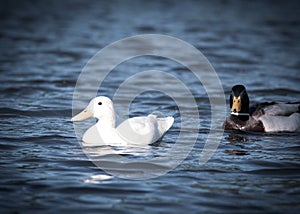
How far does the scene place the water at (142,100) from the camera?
7.29 metres

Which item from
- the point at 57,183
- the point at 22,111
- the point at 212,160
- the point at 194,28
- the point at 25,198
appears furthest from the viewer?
the point at 194,28

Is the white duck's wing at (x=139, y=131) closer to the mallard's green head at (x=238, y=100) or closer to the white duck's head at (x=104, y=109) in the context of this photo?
the white duck's head at (x=104, y=109)

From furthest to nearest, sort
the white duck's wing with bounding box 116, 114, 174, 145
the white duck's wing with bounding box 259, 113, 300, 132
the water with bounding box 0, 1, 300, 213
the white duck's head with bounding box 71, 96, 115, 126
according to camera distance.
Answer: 1. the white duck's wing with bounding box 259, 113, 300, 132
2. the white duck's head with bounding box 71, 96, 115, 126
3. the white duck's wing with bounding box 116, 114, 174, 145
4. the water with bounding box 0, 1, 300, 213

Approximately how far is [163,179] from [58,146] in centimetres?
216

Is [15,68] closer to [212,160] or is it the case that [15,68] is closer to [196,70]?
[196,70]

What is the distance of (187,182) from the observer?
782 centimetres

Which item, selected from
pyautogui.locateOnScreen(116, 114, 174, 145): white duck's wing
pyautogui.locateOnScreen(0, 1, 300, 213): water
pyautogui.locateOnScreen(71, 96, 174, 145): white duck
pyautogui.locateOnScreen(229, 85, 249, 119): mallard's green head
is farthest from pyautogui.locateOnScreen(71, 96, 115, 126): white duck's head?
pyautogui.locateOnScreen(229, 85, 249, 119): mallard's green head

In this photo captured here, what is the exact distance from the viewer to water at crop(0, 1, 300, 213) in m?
7.29

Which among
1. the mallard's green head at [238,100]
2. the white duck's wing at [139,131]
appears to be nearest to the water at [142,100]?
the white duck's wing at [139,131]

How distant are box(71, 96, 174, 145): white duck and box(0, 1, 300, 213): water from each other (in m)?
0.22

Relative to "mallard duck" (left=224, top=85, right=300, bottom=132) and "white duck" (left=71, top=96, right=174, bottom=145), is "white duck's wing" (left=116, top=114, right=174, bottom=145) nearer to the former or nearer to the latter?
"white duck" (left=71, top=96, right=174, bottom=145)

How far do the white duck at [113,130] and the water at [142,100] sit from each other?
0.73 feet

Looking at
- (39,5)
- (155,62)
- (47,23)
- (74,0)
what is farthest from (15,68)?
(74,0)

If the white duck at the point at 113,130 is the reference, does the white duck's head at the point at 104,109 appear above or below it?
above
